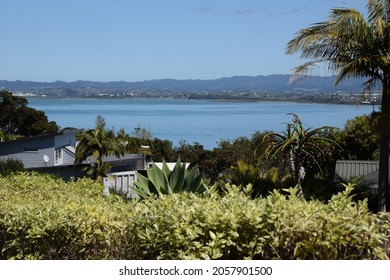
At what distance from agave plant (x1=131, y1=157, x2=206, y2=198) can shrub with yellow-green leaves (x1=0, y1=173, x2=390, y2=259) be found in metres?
2.87

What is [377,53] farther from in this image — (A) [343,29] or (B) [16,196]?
(B) [16,196]

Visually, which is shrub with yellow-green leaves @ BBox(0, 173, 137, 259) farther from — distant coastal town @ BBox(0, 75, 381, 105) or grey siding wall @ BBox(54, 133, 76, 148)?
distant coastal town @ BBox(0, 75, 381, 105)

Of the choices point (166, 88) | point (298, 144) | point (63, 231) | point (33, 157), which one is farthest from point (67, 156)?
point (166, 88)

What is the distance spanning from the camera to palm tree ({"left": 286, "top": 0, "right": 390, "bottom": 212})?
17.2m

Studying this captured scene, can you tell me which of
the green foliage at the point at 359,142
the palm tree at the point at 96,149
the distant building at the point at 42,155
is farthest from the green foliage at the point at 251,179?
the distant building at the point at 42,155

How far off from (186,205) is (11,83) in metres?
157

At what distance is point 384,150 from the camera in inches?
697

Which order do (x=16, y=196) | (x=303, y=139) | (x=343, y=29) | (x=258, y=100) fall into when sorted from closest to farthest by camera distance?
(x=16, y=196), (x=303, y=139), (x=343, y=29), (x=258, y=100)

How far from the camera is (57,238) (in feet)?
19.5

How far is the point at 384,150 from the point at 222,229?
13.9 m

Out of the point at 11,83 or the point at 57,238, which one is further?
the point at 11,83

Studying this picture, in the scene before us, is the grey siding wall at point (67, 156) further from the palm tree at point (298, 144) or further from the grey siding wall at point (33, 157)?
the palm tree at point (298, 144)
